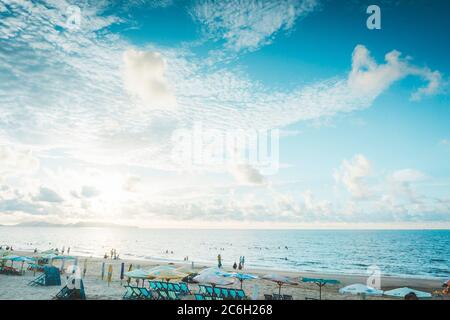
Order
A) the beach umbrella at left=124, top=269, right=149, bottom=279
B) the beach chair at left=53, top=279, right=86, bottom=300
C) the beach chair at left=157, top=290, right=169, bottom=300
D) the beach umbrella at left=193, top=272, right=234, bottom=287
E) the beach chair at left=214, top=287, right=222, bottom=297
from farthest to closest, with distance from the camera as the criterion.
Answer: the beach chair at left=214, top=287, right=222, bottom=297 < the beach umbrella at left=124, top=269, right=149, bottom=279 < the beach chair at left=157, top=290, right=169, bottom=300 < the beach umbrella at left=193, top=272, right=234, bottom=287 < the beach chair at left=53, top=279, right=86, bottom=300

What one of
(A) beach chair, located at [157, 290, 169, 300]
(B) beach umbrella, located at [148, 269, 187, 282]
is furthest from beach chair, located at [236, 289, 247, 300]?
(A) beach chair, located at [157, 290, 169, 300]

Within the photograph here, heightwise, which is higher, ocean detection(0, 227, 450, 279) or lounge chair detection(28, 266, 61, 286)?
lounge chair detection(28, 266, 61, 286)

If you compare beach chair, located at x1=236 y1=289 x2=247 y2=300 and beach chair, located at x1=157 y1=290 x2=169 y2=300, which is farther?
beach chair, located at x1=157 y1=290 x2=169 y2=300

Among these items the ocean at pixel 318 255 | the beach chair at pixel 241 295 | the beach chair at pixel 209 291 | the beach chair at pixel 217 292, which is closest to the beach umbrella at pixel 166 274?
the beach chair at pixel 209 291

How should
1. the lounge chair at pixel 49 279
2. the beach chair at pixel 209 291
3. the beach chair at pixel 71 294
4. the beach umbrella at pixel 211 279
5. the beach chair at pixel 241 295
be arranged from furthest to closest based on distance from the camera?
the lounge chair at pixel 49 279 < the beach chair at pixel 209 291 < the beach chair at pixel 241 295 < the beach umbrella at pixel 211 279 < the beach chair at pixel 71 294

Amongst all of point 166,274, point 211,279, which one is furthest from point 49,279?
point 211,279

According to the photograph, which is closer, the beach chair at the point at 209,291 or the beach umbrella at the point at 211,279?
the beach umbrella at the point at 211,279

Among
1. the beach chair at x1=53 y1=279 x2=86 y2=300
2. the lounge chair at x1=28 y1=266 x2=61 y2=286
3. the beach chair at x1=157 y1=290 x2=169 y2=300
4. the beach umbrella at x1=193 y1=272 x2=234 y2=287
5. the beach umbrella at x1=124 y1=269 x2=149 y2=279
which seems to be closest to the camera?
the beach chair at x1=53 y1=279 x2=86 y2=300

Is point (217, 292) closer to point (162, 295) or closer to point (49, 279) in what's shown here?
point (162, 295)

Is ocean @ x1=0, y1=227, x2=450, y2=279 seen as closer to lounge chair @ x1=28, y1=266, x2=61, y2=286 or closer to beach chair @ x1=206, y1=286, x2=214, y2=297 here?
beach chair @ x1=206, y1=286, x2=214, y2=297

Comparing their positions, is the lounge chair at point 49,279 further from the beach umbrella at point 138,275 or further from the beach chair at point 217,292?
the beach chair at point 217,292
